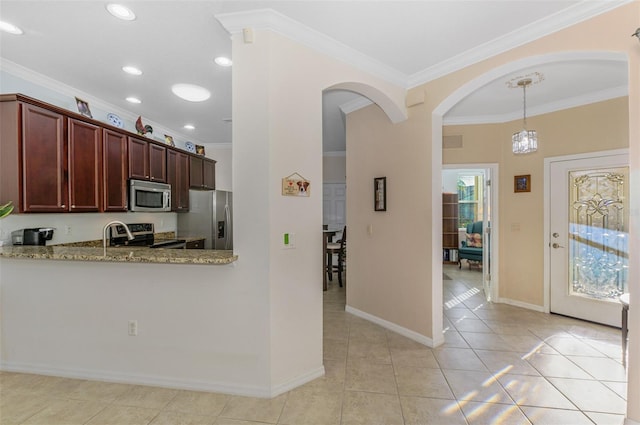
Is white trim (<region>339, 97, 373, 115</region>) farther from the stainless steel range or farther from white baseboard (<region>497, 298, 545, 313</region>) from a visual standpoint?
white baseboard (<region>497, 298, 545, 313</region>)

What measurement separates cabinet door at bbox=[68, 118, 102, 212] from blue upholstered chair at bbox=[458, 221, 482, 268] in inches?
268

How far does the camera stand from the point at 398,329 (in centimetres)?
326

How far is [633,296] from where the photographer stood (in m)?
1.76

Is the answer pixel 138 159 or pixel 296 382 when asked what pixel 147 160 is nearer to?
pixel 138 159

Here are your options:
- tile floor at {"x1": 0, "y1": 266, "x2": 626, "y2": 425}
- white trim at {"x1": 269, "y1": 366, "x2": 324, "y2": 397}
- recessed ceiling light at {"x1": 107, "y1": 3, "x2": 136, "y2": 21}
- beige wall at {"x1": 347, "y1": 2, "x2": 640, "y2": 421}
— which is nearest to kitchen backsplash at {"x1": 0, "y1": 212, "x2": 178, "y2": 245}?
tile floor at {"x1": 0, "y1": 266, "x2": 626, "y2": 425}

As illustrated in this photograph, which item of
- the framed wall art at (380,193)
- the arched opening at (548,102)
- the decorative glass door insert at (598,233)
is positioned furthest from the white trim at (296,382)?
the decorative glass door insert at (598,233)

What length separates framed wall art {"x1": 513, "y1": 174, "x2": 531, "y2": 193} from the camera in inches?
159

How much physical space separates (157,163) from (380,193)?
3.34 metres

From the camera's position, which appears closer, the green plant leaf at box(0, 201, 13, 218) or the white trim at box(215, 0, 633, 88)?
the white trim at box(215, 0, 633, 88)

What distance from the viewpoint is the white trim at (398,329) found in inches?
116

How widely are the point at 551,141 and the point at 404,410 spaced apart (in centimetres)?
383

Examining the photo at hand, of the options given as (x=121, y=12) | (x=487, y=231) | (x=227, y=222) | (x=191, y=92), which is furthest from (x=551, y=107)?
(x=227, y=222)

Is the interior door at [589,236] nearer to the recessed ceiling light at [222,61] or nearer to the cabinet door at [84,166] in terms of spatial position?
the recessed ceiling light at [222,61]

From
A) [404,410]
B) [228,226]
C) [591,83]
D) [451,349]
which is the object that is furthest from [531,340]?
[228,226]
